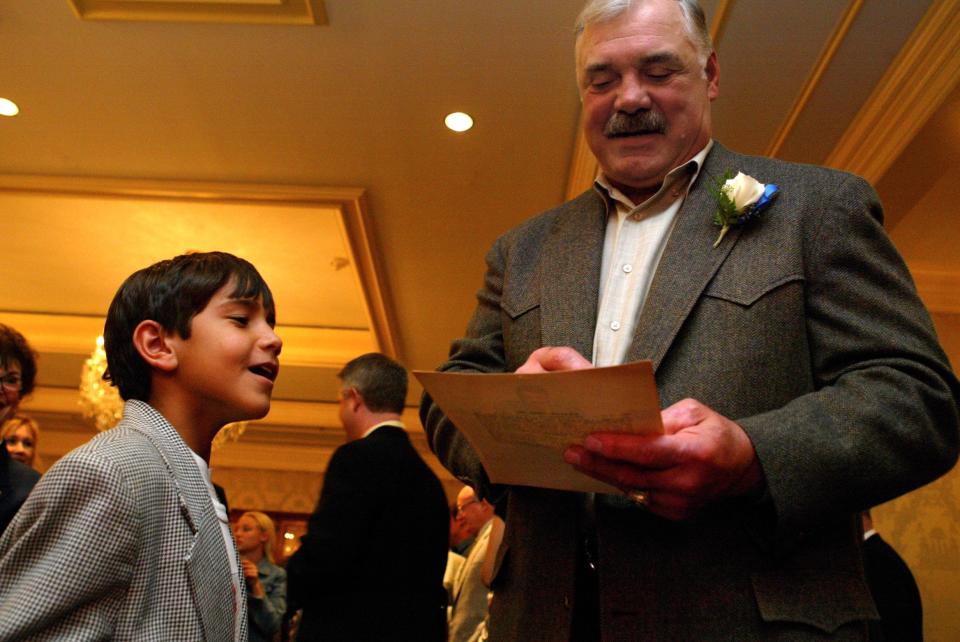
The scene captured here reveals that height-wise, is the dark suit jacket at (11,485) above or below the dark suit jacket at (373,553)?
above

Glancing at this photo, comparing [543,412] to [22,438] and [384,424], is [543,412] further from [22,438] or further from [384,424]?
[22,438]

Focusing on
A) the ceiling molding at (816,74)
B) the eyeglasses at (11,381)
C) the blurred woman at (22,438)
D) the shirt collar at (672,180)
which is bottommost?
the shirt collar at (672,180)

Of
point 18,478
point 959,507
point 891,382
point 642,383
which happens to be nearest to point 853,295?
point 891,382

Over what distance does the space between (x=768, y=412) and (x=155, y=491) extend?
88cm

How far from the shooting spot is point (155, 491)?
138cm

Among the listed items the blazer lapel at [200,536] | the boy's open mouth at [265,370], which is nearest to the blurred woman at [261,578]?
the boy's open mouth at [265,370]

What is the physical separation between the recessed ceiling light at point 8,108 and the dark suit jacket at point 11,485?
12.7ft

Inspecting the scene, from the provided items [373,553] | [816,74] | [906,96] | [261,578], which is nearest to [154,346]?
[373,553]

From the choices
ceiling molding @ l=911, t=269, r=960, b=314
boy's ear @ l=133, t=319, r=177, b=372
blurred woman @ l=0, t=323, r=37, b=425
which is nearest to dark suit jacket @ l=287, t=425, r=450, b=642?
blurred woman @ l=0, t=323, r=37, b=425

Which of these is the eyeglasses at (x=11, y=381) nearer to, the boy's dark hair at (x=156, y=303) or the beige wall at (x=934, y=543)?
the boy's dark hair at (x=156, y=303)

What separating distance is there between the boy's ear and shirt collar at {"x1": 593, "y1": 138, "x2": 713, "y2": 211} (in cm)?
86

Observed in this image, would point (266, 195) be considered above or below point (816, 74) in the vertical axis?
above

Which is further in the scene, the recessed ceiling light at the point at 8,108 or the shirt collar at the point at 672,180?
the recessed ceiling light at the point at 8,108

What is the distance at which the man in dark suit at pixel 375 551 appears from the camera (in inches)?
113
